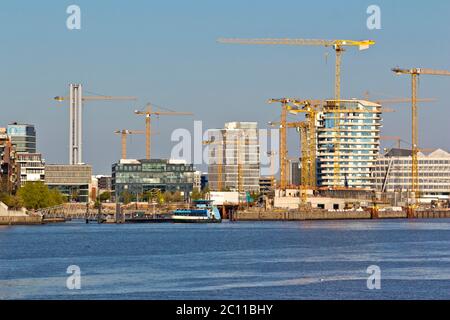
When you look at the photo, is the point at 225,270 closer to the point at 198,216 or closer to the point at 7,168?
the point at 198,216

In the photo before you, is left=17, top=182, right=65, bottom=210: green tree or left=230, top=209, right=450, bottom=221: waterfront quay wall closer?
Answer: left=17, top=182, right=65, bottom=210: green tree

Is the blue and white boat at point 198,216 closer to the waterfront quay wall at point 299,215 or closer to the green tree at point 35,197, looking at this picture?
the waterfront quay wall at point 299,215

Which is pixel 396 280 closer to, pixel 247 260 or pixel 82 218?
pixel 247 260

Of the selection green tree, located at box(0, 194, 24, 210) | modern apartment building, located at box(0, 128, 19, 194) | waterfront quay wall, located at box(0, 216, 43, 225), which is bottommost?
waterfront quay wall, located at box(0, 216, 43, 225)

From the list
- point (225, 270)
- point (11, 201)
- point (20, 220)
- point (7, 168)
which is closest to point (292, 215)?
point (7, 168)

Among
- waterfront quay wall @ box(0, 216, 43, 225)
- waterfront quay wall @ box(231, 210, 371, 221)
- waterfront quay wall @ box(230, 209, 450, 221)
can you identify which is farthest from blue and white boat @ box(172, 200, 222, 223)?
waterfront quay wall @ box(0, 216, 43, 225)

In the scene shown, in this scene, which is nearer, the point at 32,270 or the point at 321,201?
the point at 32,270

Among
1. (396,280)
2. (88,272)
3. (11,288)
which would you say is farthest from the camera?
(88,272)

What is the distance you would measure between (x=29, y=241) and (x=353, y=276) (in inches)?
1713

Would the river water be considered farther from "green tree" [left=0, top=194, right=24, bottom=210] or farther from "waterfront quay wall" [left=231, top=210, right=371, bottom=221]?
"waterfront quay wall" [left=231, top=210, right=371, bottom=221]

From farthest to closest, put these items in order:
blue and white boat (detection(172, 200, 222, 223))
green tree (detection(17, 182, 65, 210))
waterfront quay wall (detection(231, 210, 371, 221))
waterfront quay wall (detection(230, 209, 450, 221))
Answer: waterfront quay wall (detection(230, 209, 450, 221)), waterfront quay wall (detection(231, 210, 371, 221)), green tree (detection(17, 182, 65, 210)), blue and white boat (detection(172, 200, 222, 223))
